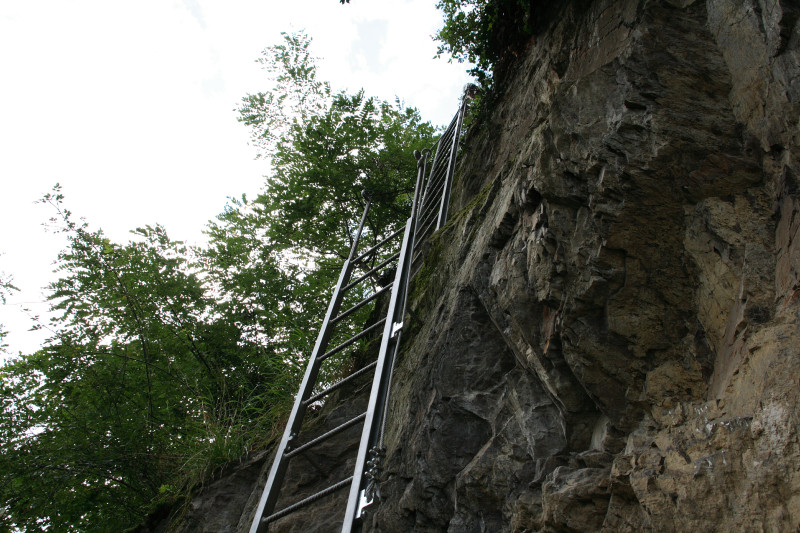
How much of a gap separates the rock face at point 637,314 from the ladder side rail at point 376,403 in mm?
307

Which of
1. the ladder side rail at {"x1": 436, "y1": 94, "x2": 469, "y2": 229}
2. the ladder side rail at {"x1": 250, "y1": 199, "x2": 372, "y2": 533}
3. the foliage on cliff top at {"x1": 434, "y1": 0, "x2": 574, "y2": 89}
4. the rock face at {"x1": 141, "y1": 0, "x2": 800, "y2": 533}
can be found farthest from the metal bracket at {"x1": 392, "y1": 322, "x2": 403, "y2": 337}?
the foliage on cliff top at {"x1": 434, "y1": 0, "x2": 574, "y2": 89}

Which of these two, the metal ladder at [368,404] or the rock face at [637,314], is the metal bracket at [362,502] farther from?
the rock face at [637,314]

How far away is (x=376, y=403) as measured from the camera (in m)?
3.15

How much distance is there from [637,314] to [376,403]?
1453 mm

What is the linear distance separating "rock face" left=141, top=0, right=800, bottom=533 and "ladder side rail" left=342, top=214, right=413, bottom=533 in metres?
0.31

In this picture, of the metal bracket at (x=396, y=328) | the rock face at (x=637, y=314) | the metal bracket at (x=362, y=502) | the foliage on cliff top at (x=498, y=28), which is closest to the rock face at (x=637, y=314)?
the rock face at (x=637, y=314)

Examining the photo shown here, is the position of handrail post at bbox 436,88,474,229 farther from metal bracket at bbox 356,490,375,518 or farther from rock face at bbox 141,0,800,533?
metal bracket at bbox 356,490,375,518

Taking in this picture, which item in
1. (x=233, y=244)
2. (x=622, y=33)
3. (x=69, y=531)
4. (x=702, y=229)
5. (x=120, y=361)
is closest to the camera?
(x=702, y=229)

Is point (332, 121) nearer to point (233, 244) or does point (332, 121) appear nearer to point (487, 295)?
point (233, 244)

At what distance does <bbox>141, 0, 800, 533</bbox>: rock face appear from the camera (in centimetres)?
189

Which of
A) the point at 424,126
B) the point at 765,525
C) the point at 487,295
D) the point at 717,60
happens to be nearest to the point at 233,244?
the point at 424,126

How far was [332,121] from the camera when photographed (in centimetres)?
988

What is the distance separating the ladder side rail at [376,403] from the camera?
108 inches

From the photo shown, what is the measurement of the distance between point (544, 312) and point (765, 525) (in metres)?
1.37
